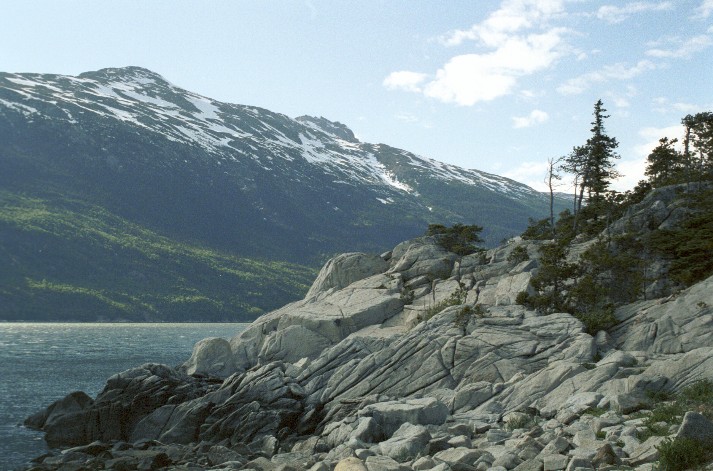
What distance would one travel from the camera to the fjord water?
4703 cm

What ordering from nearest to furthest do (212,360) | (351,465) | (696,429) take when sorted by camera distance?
(696,429) → (351,465) → (212,360)

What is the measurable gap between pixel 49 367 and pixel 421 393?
6473 centimetres

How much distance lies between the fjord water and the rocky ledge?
283cm

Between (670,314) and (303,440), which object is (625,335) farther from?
(303,440)

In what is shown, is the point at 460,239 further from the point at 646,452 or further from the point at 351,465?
the point at 646,452

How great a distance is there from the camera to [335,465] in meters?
28.5

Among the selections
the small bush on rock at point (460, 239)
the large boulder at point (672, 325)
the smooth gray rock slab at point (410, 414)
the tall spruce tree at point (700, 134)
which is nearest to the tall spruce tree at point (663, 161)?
the tall spruce tree at point (700, 134)

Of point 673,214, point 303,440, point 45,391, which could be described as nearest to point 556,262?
point 673,214

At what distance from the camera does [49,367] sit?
87.1m

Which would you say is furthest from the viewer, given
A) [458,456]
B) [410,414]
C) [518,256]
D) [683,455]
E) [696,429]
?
[518,256]

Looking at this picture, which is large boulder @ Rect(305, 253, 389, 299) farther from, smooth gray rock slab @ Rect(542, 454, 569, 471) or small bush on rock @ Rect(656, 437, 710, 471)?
small bush on rock @ Rect(656, 437, 710, 471)

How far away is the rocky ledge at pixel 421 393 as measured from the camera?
25469 millimetres

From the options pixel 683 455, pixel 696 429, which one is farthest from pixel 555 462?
pixel 696 429

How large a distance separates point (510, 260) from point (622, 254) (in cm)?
1120
